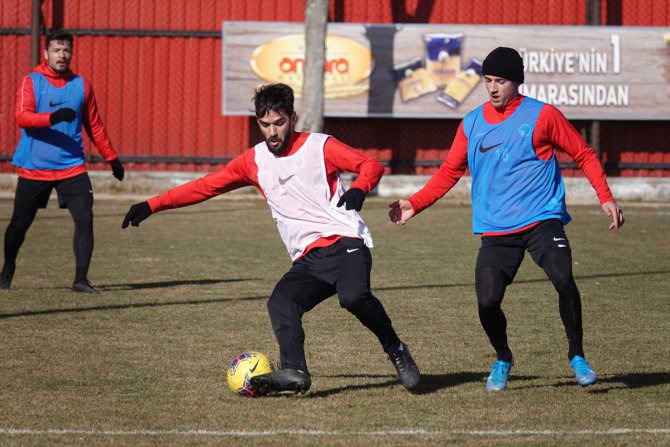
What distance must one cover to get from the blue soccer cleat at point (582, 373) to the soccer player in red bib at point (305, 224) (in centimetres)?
87

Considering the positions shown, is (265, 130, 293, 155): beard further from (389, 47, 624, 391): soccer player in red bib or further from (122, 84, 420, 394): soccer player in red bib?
(389, 47, 624, 391): soccer player in red bib

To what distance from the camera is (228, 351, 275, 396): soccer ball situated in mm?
6438

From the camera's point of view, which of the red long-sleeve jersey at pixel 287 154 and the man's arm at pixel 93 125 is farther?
the man's arm at pixel 93 125

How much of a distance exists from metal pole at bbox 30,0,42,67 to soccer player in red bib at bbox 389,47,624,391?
17.4 m

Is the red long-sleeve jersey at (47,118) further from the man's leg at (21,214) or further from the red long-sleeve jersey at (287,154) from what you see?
the red long-sleeve jersey at (287,154)

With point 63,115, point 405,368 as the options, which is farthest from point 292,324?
point 63,115

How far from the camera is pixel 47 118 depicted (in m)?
10.3

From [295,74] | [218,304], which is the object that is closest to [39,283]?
[218,304]

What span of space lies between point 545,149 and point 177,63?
17.3m

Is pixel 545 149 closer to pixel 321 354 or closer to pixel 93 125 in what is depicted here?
pixel 321 354

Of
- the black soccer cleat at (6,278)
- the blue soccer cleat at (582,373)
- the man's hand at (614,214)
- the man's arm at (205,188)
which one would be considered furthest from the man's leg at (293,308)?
the black soccer cleat at (6,278)

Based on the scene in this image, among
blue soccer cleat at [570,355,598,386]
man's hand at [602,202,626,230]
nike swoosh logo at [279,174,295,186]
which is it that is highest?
nike swoosh logo at [279,174,295,186]

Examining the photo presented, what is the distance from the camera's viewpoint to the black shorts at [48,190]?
1066 centimetres

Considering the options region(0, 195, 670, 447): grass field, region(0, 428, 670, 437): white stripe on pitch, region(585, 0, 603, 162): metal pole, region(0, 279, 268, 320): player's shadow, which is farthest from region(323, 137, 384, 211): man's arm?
region(585, 0, 603, 162): metal pole
